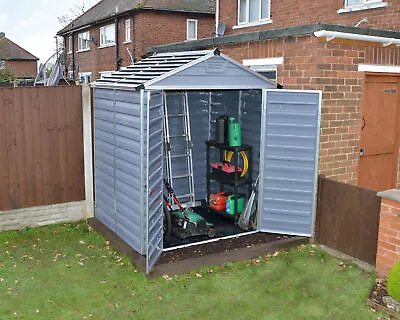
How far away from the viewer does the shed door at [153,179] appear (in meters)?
6.37

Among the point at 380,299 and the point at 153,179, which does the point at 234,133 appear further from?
the point at 380,299

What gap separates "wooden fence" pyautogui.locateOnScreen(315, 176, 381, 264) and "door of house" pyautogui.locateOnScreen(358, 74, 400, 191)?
4.76 ft

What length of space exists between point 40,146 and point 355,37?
592 cm

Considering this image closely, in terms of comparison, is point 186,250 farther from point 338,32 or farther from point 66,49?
point 66,49

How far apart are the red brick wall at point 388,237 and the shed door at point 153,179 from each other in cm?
325

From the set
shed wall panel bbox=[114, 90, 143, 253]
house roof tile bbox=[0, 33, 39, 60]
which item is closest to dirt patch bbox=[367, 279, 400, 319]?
shed wall panel bbox=[114, 90, 143, 253]

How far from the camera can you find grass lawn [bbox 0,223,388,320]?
5742 mm

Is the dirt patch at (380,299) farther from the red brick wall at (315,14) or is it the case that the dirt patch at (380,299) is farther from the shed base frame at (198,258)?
the red brick wall at (315,14)

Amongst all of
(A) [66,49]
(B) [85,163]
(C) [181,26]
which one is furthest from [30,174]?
(A) [66,49]

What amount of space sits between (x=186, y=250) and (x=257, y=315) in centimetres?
183

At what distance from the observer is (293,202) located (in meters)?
7.81

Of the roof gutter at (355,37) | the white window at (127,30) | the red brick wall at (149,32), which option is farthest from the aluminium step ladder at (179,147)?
the white window at (127,30)

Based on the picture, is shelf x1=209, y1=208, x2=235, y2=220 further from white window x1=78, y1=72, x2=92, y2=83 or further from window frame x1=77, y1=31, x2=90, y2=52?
window frame x1=77, y1=31, x2=90, y2=52

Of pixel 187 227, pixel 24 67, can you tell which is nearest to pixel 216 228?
pixel 187 227
